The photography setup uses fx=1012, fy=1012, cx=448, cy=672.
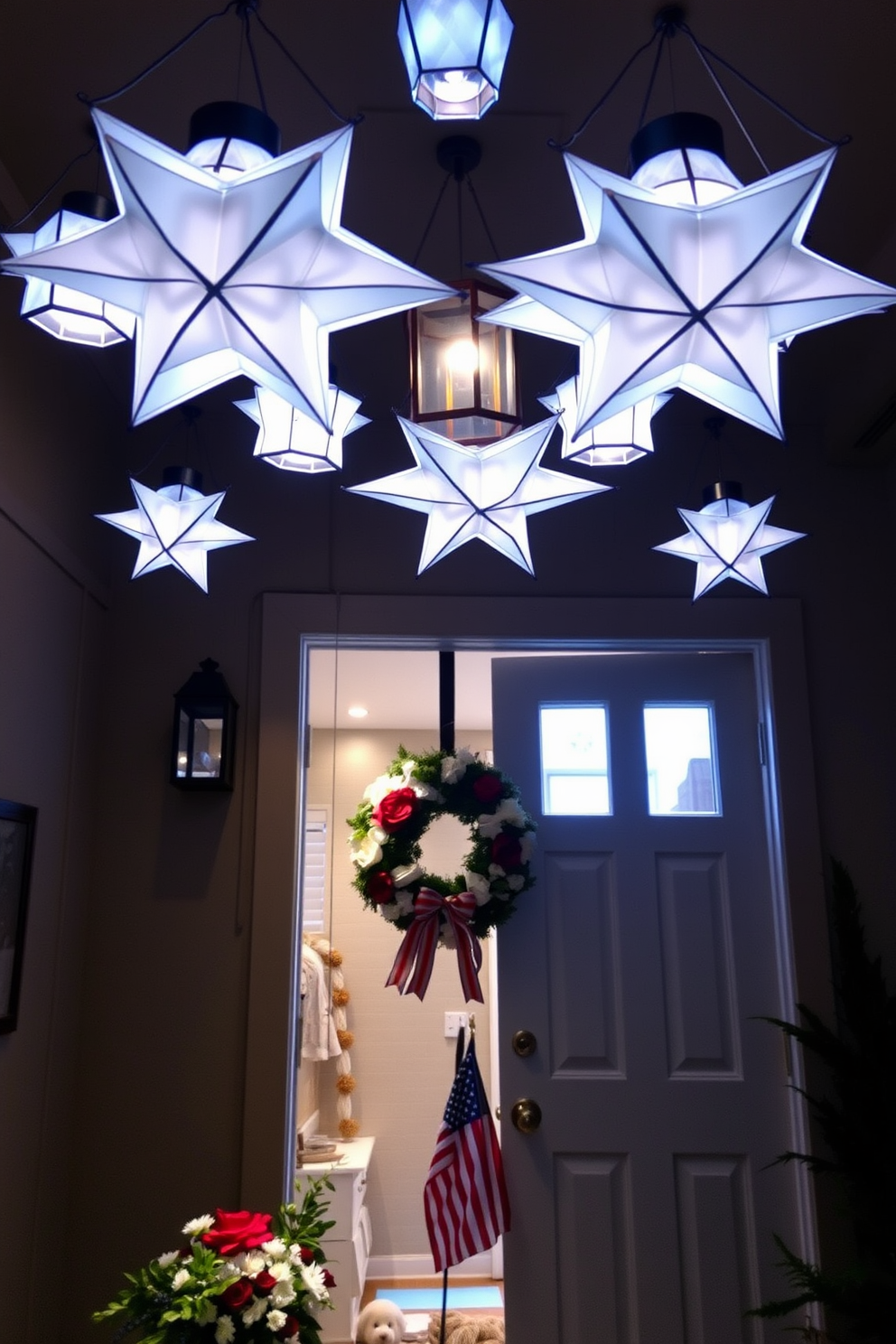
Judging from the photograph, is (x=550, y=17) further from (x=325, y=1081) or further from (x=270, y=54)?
(x=325, y=1081)

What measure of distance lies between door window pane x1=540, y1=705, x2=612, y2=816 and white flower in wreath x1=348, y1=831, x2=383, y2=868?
0.50m

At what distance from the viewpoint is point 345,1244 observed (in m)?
4.21

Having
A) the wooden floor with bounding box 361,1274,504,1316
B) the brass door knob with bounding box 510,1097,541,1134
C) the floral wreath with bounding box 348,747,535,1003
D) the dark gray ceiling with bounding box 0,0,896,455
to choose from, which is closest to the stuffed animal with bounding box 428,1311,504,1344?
the wooden floor with bounding box 361,1274,504,1316

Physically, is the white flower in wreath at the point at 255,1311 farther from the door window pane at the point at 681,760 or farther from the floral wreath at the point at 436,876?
the door window pane at the point at 681,760

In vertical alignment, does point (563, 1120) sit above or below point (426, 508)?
below

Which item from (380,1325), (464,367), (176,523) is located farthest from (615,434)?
(380,1325)

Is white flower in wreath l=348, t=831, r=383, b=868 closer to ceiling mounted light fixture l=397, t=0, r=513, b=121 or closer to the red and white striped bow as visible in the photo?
the red and white striped bow

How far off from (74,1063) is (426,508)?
5.76 feet

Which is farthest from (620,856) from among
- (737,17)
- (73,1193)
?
(737,17)

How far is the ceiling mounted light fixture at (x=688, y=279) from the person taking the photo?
1012mm

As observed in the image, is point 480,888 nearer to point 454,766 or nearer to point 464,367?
point 454,766

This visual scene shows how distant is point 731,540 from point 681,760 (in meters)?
0.79

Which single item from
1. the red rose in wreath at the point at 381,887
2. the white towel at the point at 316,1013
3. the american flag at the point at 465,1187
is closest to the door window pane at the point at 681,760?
the red rose in wreath at the point at 381,887

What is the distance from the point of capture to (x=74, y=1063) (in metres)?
2.61
